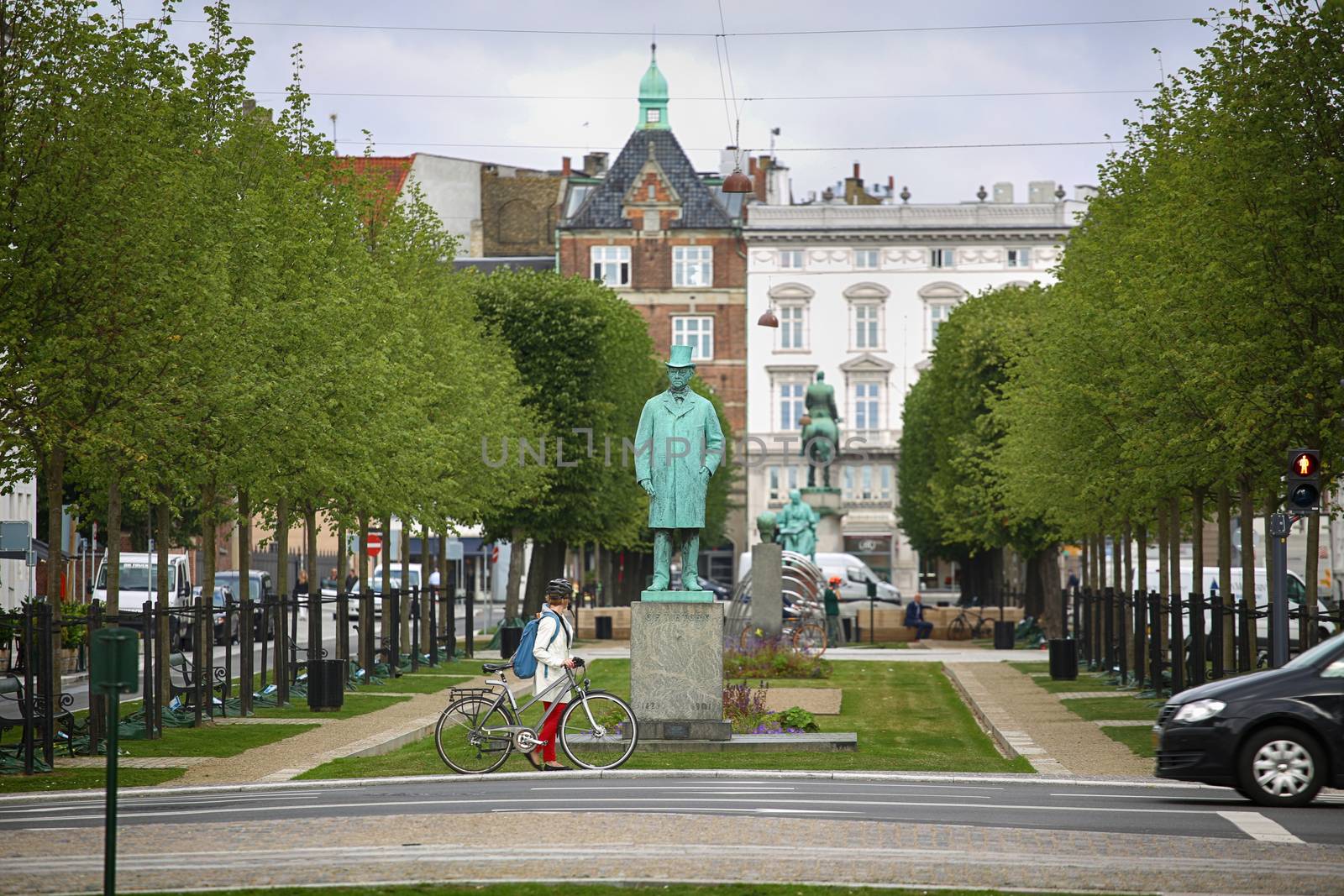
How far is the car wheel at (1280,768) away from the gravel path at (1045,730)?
3.53 m

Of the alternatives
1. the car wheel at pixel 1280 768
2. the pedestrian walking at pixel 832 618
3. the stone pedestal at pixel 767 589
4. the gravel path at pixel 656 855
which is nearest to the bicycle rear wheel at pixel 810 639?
the stone pedestal at pixel 767 589

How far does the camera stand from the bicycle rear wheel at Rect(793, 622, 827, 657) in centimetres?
3941

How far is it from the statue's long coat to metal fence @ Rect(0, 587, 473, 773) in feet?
18.8

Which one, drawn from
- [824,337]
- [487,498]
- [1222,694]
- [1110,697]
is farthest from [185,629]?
[824,337]

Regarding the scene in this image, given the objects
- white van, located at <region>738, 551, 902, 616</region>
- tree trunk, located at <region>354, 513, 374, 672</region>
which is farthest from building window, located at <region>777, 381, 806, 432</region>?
tree trunk, located at <region>354, 513, 374, 672</region>

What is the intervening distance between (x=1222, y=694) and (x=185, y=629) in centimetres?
3715

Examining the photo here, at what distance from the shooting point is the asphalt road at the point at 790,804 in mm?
14727

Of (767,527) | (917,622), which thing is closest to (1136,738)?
(767,527)

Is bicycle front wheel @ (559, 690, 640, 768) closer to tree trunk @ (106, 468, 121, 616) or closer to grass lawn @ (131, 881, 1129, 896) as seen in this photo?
tree trunk @ (106, 468, 121, 616)

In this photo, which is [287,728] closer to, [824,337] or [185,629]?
[185,629]

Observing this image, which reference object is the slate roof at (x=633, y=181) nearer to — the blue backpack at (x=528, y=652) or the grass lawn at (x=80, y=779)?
the grass lawn at (x=80, y=779)

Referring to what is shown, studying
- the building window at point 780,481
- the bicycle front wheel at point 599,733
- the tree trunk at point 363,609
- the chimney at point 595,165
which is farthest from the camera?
the chimney at point 595,165

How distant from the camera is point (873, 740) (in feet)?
79.6

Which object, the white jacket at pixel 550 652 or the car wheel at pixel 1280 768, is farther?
the white jacket at pixel 550 652
